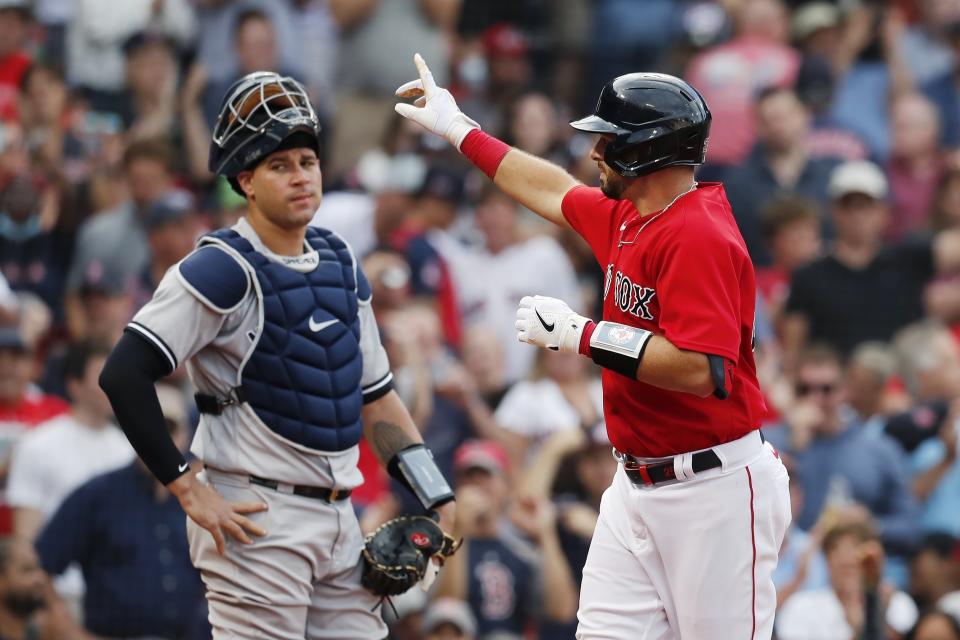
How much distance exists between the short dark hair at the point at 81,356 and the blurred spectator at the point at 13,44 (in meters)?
2.42

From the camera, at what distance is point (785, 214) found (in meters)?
8.88

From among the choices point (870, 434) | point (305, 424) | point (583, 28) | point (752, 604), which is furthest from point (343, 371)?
point (583, 28)

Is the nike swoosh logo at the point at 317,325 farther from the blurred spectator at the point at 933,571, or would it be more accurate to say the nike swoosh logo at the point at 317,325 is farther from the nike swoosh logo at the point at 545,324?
the blurred spectator at the point at 933,571

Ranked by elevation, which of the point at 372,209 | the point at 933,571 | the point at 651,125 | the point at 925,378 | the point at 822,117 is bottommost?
the point at 933,571

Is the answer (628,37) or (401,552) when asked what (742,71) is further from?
(401,552)

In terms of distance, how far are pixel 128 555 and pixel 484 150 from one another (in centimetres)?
284

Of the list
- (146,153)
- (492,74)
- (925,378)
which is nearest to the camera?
(925,378)

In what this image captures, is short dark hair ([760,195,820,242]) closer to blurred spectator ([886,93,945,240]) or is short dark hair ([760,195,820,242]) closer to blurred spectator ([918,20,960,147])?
blurred spectator ([886,93,945,240])

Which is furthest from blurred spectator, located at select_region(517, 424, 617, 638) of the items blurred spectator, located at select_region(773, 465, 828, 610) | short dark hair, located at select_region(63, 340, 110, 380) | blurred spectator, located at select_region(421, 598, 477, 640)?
short dark hair, located at select_region(63, 340, 110, 380)

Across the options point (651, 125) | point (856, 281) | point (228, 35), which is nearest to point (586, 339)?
point (651, 125)

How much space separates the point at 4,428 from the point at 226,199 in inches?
79.6

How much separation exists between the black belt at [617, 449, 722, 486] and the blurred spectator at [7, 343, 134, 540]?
323cm

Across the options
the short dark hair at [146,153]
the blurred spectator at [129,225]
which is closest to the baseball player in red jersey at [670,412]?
the blurred spectator at [129,225]

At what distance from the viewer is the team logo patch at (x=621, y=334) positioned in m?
3.98
